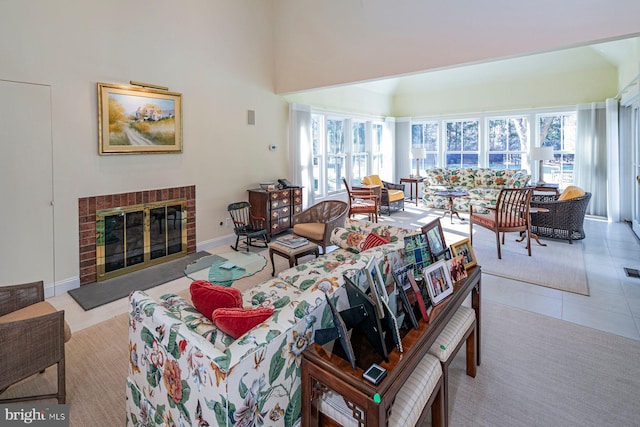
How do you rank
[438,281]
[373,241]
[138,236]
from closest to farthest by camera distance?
1. [438,281]
2. [373,241]
3. [138,236]

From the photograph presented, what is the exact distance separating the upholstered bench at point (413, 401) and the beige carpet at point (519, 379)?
40 centimetres

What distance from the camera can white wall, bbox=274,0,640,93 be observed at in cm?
351

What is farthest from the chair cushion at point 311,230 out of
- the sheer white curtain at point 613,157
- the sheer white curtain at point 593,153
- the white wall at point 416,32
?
the sheer white curtain at point 593,153

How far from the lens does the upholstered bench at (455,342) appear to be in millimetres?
1878

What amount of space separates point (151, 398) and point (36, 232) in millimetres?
3018

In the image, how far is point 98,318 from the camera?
3256 millimetres

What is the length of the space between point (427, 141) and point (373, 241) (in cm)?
753

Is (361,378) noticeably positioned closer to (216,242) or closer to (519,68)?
(216,242)

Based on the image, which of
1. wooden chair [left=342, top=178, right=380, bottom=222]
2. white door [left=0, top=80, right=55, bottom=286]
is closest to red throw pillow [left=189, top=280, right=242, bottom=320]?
white door [left=0, top=80, right=55, bottom=286]

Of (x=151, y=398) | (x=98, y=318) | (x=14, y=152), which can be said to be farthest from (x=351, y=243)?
(x=14, y=152)

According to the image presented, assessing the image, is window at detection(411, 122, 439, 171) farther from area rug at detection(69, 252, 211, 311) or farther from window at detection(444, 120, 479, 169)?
area rug at detection(69, 252, 211, 311)

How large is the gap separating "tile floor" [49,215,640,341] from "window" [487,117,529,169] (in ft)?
13.9

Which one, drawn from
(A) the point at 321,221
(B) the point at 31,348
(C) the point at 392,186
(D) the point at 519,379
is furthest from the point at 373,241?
(C) the point at 392,186

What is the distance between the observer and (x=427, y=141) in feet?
32.2
